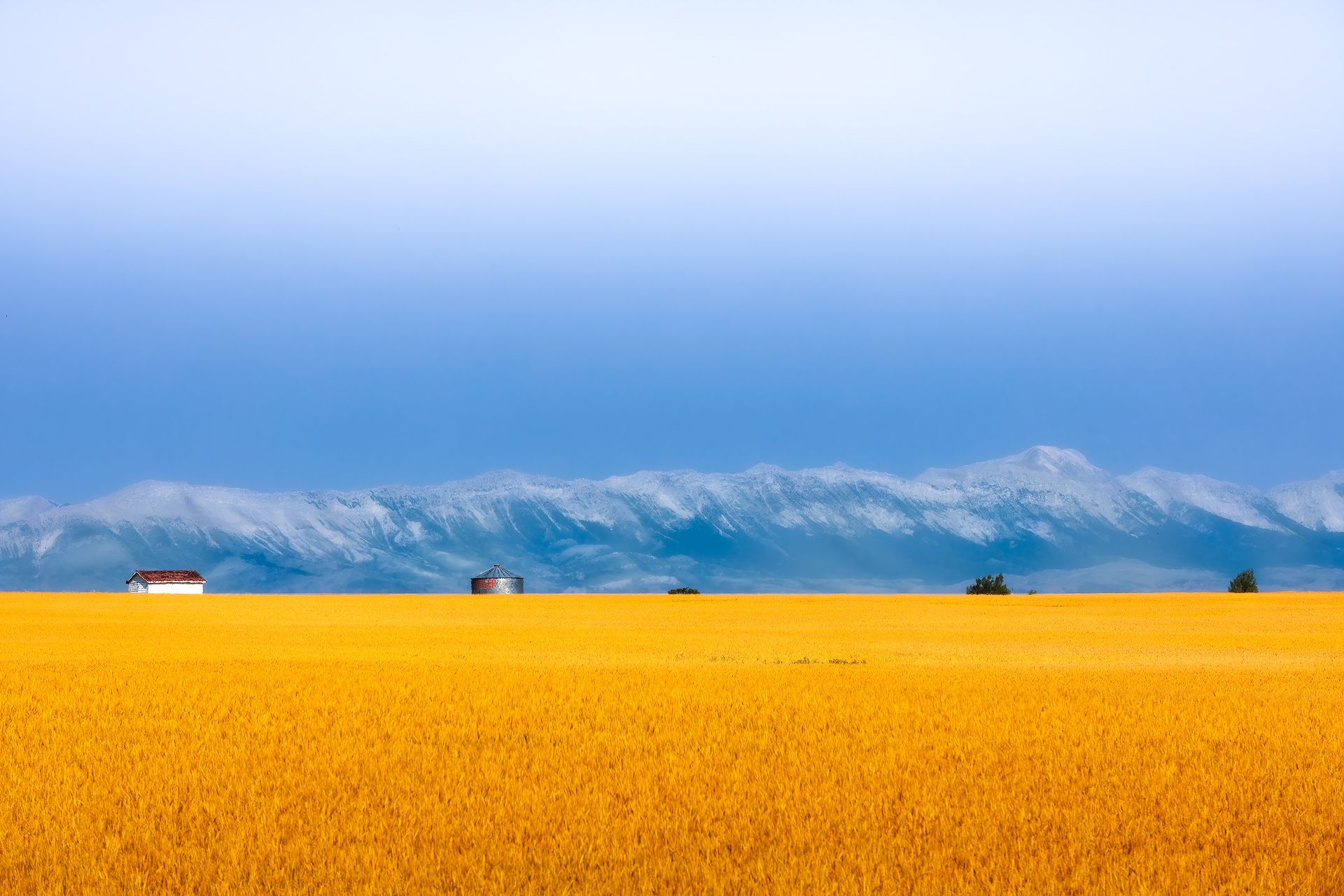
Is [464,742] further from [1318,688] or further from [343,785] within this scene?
[1318,688]

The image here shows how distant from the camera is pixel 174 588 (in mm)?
111625

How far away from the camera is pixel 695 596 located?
105000 mm

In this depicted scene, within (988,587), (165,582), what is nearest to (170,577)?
(165,582)

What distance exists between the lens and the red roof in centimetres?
11188

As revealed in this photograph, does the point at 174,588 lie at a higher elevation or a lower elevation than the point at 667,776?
higher

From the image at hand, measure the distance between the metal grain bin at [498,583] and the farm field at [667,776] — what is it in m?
80.1

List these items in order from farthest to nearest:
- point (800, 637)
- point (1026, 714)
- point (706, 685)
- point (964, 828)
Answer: point (800, 637) < point (706, 685) < point (1026, 714) < point (964, 828)

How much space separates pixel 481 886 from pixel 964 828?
16.4 ft

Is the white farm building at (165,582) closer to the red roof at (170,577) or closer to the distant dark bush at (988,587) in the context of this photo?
the red roof at (170,577)

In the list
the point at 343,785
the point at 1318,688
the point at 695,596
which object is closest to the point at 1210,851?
the point at 343,785

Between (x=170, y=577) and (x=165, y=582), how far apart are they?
5.30ft

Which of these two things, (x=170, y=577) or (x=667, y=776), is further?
(x=170, y=577)

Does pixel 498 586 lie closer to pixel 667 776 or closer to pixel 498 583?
pixel 498 583

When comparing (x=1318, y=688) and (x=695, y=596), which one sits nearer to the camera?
(x=1318, y=688)
